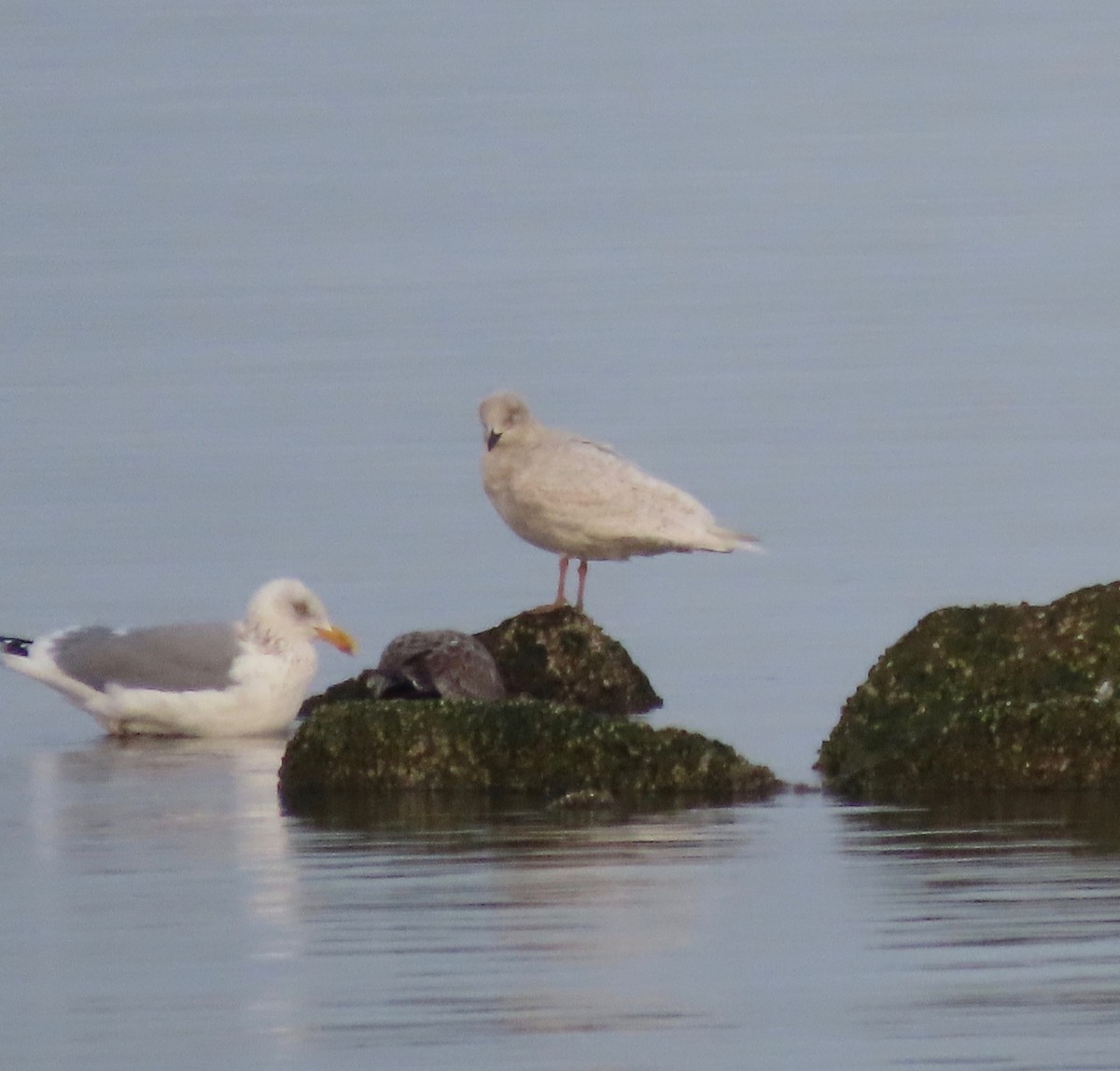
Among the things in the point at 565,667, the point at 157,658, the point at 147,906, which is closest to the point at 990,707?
the point at 147,906

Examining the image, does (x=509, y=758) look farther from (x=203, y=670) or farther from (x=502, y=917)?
(x=203, y=670)

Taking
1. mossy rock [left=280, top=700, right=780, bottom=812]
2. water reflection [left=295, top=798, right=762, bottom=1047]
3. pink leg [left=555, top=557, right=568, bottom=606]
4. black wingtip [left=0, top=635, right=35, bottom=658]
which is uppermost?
pink leg [left=555, top=557, right=568, bottom=606]

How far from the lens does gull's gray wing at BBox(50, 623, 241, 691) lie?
47.9ft

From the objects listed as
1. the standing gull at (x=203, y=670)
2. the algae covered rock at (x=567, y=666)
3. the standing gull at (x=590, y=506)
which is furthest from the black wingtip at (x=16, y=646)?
the standing gull at (x=590, y=506)

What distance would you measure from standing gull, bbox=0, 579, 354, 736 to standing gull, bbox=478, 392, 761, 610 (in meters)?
1.21

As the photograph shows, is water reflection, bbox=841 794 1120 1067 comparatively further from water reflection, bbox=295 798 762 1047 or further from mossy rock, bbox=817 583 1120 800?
water reflection, bbox=295 798 762 1047

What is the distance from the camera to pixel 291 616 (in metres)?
14.8

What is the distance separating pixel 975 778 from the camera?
11.5 m

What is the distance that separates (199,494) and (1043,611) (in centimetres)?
1070

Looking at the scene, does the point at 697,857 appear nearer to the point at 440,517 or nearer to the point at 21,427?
the point at 440,517

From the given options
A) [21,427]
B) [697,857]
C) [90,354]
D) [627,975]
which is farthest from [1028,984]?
[90,354]

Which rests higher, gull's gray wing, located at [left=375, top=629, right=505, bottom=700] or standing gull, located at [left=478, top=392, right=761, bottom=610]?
standing gull, located at [left=478, top=392, right=761, bottom=610]

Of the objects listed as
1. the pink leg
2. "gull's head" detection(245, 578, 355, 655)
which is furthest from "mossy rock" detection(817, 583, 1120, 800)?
the pink leg

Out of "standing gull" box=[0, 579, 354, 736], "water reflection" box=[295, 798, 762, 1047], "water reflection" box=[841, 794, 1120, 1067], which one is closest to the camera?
"water reflection" box=[841, 794, 1120, 1067]
